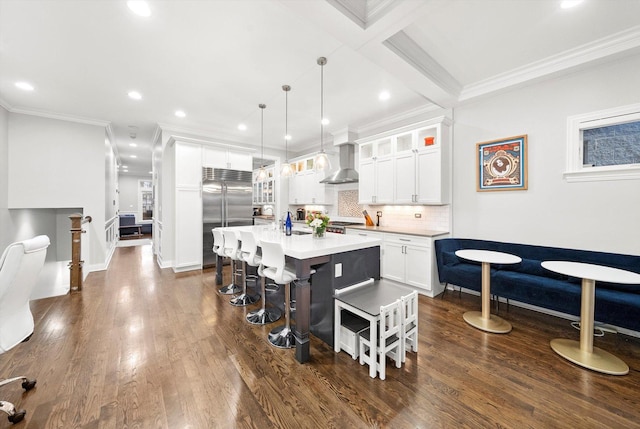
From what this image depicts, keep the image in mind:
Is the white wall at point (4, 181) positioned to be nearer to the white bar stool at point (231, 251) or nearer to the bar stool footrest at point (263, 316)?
the white bar stool at point (231, 251)

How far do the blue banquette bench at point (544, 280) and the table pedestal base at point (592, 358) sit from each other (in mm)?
321

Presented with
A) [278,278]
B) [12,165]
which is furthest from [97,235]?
[278,278]

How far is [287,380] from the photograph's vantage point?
195 cm

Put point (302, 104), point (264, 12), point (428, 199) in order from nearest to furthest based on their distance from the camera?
point (264, 12) → point (428, 199) → point (302, 104)

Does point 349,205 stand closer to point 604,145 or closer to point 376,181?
point 376,181

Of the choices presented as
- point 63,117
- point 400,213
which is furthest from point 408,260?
point 63,117

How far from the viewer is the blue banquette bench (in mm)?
2311

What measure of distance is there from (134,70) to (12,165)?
3.40 metres

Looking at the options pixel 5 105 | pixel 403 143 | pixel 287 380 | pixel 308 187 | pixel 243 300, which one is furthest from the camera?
pixel 308 187

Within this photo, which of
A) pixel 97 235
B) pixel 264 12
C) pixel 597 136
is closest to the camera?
pixel 264 12

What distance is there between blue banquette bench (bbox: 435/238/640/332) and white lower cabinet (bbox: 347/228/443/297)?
14 cm

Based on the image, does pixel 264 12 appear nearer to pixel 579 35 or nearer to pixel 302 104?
pixel 302 104

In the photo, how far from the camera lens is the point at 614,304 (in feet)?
7.52

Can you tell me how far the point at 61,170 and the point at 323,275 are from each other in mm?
5647
